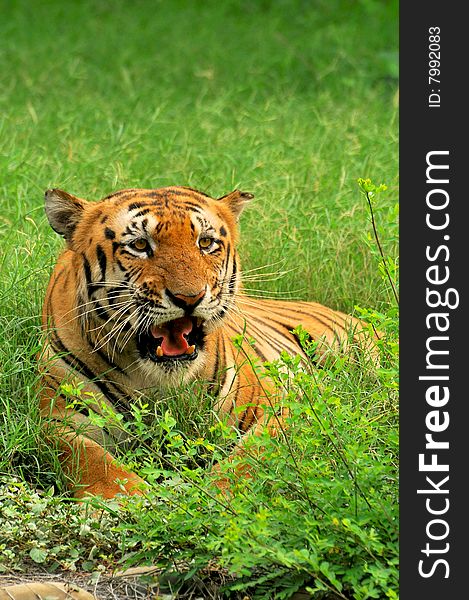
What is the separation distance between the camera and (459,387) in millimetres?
3275

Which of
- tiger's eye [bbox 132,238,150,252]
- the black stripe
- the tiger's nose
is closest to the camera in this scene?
the tiger's nose

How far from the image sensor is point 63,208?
4.24 meters

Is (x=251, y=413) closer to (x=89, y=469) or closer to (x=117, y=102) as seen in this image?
(x=89, y=469)

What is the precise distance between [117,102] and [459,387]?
5.91m

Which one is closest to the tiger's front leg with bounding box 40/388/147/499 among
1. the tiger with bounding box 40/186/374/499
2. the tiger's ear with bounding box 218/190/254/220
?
the tiger with bounding box 40/186/374/499

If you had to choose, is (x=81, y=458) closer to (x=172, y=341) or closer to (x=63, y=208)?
(x=172, y=341)

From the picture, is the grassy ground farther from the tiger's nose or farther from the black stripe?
the tiger's nose

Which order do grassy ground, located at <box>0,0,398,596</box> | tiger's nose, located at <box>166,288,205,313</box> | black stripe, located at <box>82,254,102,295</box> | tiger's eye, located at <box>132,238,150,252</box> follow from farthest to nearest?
grassy ground, located at <box>0,0,398,596</box>
black stripe, located at <box>82,254,102,295</box>
tiger's eye, located at <box>132,238,150,252</box>
tiger's nose, located at <box>166,288,205,313</box>

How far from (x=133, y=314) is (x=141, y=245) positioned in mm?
242

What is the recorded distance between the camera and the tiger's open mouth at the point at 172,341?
4.06m

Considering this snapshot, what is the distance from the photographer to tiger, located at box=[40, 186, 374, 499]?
3.95 meters

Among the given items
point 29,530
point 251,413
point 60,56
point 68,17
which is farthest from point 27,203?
point 68,17

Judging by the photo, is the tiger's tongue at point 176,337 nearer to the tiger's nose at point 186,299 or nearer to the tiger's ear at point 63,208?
the tiger's nose at point 186,299

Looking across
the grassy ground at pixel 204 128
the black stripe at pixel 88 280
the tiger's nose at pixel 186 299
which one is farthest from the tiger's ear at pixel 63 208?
the tiger's nose at pixel 186 299
